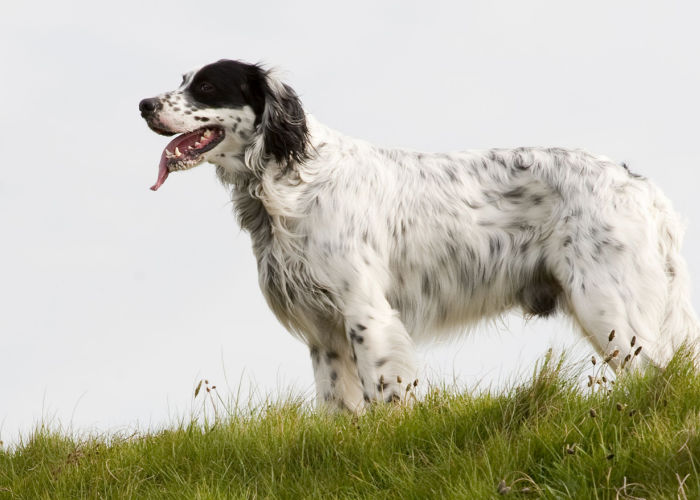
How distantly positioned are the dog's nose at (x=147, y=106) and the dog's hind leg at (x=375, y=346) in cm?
183

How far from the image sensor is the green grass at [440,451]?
4.17 meters

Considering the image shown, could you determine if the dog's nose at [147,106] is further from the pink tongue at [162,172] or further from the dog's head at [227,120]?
the pink tongue at [162,172]

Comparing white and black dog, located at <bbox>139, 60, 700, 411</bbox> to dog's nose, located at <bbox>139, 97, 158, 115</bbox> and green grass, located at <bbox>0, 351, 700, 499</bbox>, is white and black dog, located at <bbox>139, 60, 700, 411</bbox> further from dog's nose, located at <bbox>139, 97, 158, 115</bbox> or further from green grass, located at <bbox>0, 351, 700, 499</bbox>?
green grass, located at <bbox>0, 351, 700, 499</bbox>

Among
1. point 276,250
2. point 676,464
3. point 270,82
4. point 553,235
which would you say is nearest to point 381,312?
point 276,250

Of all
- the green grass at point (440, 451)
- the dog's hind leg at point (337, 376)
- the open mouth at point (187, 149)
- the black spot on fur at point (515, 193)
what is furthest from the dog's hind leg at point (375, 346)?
the open mouth at point (187, 149)

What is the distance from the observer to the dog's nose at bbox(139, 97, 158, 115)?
21.8 feet

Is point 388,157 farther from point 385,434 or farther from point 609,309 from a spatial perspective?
point 385,434

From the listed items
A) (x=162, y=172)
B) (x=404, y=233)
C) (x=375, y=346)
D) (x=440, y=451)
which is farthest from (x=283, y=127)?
(x=440, y=451)

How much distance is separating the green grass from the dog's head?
68.8 inches

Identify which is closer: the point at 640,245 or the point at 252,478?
the point at 252,478

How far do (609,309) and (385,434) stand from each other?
2277 millimetres

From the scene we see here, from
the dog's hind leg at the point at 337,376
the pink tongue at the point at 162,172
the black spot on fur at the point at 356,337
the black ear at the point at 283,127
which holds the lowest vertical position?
the dog's hind leg at the point at 337,376

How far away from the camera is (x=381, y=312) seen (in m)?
6.55

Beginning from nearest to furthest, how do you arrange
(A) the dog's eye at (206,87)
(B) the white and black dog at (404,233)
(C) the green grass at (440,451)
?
(C) the green grass at (440,451), (B) the white and black dog at (404,233), (A) the dog's eye at (206,87)
